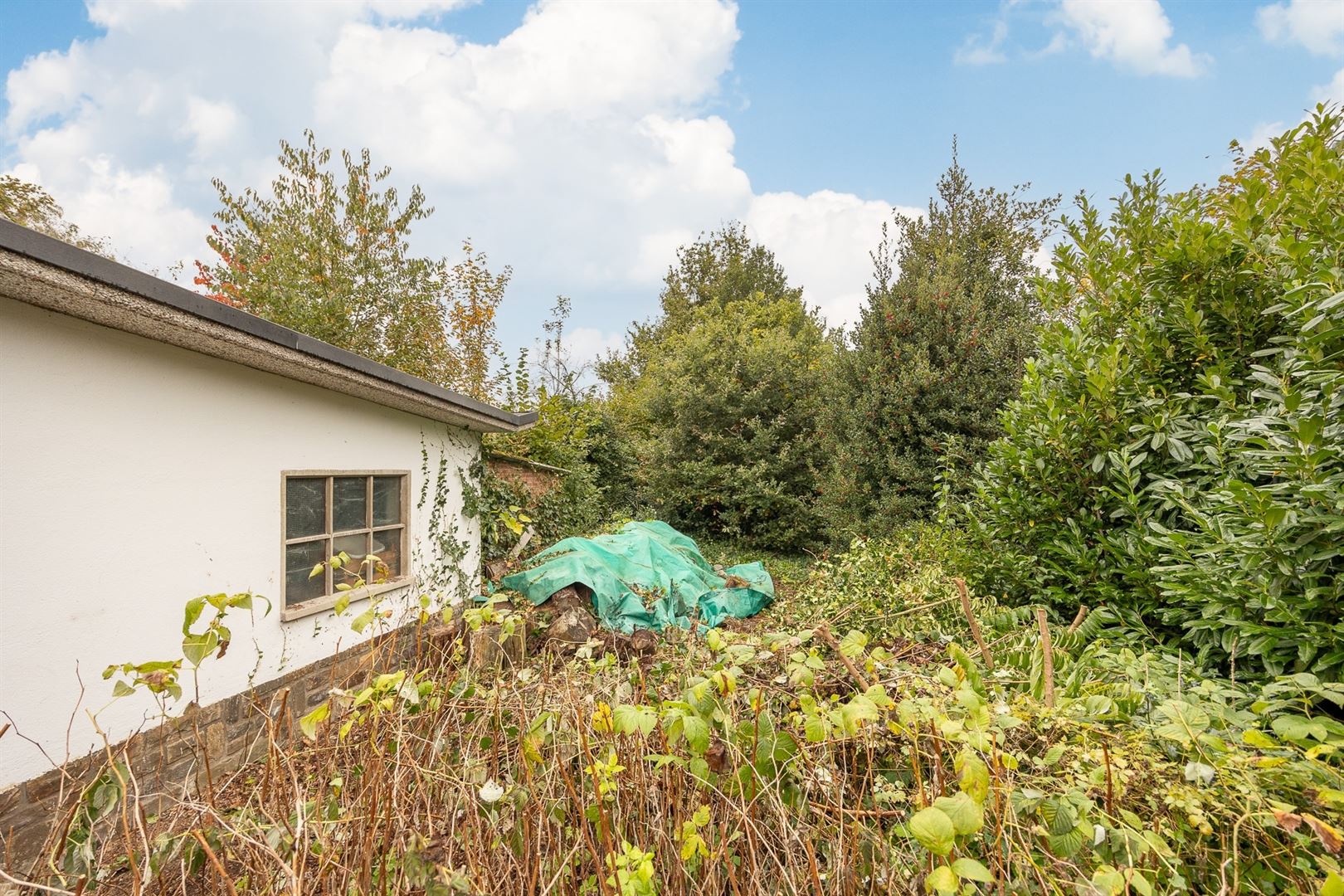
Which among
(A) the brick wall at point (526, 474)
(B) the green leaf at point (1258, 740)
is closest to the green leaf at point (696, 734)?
(B) the green leaf at point (1258, 740)

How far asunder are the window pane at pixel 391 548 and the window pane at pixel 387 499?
0.40 ft

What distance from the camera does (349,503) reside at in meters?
4.99

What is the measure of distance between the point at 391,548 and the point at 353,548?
2.11ft

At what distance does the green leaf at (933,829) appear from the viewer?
757 millimetres

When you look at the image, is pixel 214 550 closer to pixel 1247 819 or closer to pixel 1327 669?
pixel 1247 819

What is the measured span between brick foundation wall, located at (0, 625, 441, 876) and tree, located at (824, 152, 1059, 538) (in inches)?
238

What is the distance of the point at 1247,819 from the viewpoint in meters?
1.06

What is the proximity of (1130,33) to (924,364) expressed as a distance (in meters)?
3.61

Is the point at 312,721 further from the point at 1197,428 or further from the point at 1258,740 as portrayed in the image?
the point at 1197,428

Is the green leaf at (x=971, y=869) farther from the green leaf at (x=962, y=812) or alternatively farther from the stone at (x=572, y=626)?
the stone at (x=572, y=626)

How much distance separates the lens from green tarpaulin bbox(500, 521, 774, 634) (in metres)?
5.79

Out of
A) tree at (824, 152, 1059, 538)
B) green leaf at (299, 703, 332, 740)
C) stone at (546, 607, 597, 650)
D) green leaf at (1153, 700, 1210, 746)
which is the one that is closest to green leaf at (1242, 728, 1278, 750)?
green leaf at (1153, 700, 1210, 746)

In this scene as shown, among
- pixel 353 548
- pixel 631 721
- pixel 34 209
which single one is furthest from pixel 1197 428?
pixel 34 209

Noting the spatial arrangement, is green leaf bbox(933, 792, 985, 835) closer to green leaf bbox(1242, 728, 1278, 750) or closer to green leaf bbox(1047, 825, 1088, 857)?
green leaf bbox(1047, 825, 1088, 857)
